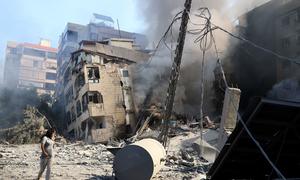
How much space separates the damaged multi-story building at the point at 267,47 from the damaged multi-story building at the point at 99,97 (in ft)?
42.6

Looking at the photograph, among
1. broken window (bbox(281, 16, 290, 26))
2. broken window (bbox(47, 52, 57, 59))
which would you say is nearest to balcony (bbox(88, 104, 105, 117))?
broken window (bbox(281, 16, 290, 26))

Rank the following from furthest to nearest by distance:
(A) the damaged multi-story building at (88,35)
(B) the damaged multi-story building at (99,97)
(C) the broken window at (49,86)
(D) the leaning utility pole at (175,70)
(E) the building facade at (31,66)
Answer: (C) the broken window at (49,86) < (E) the building facade at (31,66) < (A) the damaged multi-story building at (88,35) < (B) the damaged multi-story building at (99,97) < (D) the leaning utility pole at (175,70)

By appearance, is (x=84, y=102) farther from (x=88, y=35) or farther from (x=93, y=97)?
(x=88, y=35)

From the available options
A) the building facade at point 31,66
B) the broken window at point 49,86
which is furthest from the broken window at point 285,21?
the broken window at point 49,86

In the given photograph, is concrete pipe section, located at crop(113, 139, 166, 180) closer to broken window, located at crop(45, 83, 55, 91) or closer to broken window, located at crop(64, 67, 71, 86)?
broken window, located at crop(64, 67, 71, 86)

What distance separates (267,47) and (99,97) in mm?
18998

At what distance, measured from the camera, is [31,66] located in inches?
2726

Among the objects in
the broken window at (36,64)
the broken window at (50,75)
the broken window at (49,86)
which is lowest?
the broken window at (49,86)

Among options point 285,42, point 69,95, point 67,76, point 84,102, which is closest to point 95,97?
point 84,102

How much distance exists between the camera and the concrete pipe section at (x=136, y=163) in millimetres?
10922

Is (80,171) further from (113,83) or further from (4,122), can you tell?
(4,122)

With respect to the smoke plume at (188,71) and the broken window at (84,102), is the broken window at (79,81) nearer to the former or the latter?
the broken window at (84,102)

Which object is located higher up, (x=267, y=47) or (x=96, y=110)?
(x=267, y=47)

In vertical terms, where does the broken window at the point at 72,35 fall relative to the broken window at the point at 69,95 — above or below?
above
